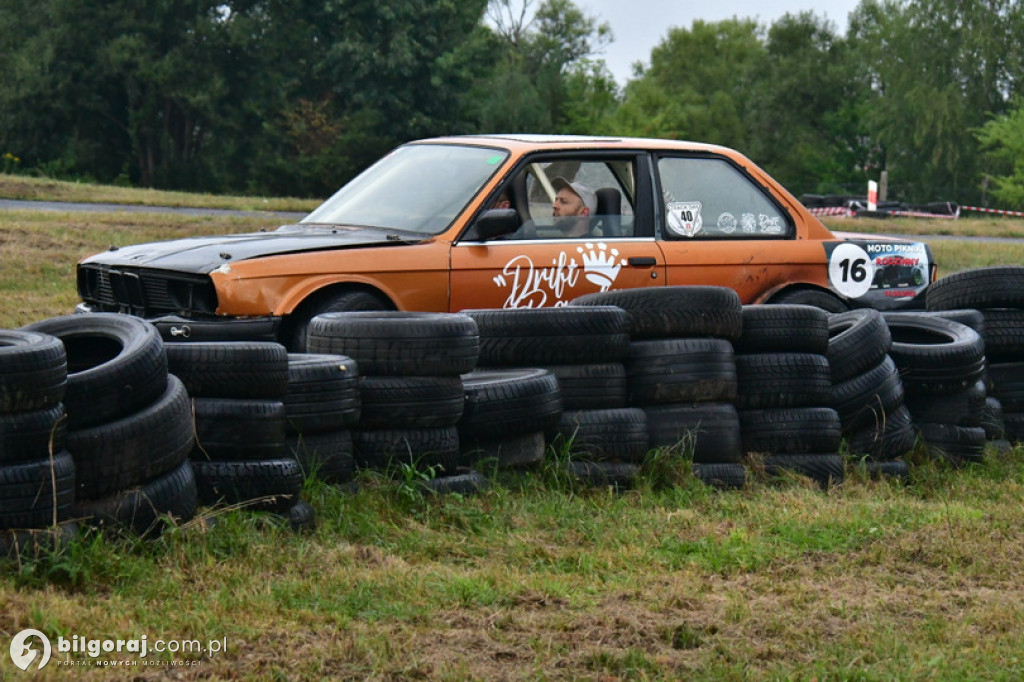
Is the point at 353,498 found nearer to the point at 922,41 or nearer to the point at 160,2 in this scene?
the point at 160,2

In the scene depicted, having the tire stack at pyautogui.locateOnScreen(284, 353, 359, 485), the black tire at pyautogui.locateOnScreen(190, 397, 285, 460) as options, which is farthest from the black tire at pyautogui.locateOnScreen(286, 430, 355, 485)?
the black tire at pyautogui.locateOnScreen(190, 397, 285, 460)

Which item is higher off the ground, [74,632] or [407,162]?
[407,162]

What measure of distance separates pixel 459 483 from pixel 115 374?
158 cm

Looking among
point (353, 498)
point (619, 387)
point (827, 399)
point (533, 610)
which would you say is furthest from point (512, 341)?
point (533, 610)

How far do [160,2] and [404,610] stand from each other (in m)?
47.6

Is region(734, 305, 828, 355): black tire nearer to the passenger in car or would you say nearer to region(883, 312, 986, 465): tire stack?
region(883, 312, 986, 465): tire stack

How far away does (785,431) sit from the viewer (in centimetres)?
635

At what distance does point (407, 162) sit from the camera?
27.4 feet

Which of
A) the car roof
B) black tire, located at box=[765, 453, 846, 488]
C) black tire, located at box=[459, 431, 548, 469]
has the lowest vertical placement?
black tire, located at box=[765, 453, 846, 488]

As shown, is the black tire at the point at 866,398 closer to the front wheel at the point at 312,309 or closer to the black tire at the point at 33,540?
the front wheel at the point at 312,309

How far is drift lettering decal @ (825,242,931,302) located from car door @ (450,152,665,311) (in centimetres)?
131

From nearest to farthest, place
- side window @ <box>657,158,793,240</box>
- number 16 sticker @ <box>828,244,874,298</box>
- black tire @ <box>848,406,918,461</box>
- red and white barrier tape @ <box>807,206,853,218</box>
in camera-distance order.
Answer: black tire @ <box>848,406,918,461</box> < side window @ <box>657,158,793,240</box> < number 16 sticker @ <box>828,244,874,298</box> < red and white barrier tape @ <box>807,206,853,218</box>

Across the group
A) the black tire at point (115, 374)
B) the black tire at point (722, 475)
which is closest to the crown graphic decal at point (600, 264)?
the black tire at point (722, 475)

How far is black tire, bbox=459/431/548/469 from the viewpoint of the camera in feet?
18.6
